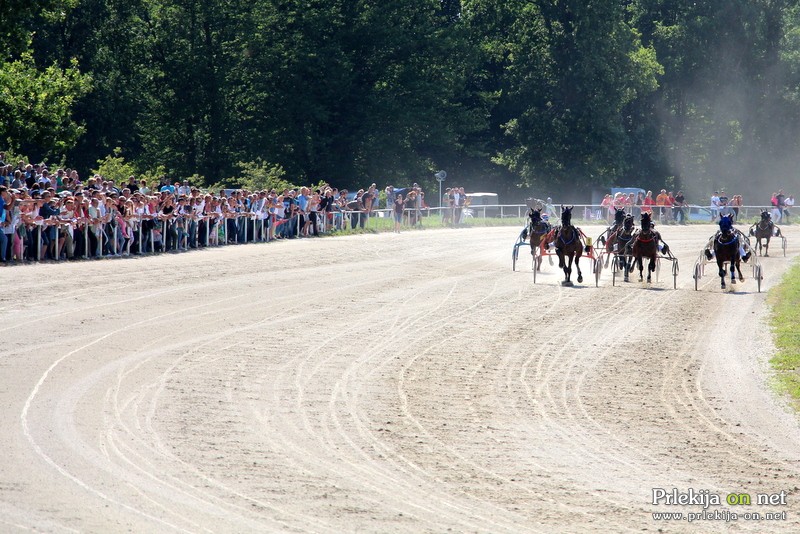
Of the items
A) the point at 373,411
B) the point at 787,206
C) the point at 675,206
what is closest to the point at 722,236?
the point at 373,411

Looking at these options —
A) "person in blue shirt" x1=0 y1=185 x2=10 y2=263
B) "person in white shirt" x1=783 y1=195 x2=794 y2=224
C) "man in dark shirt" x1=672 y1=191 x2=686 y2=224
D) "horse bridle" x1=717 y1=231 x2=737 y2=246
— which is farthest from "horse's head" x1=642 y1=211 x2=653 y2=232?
"person in white shirt" x1=783 y1=195 x2=794 y2=224

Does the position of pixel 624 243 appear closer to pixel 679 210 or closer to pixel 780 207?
pixel 679 210

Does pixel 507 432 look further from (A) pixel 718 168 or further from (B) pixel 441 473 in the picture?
(A) pixel 718 168

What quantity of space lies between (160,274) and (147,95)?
3423cm

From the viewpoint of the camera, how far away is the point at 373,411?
36.4 feet

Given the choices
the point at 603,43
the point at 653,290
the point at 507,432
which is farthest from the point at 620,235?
the point at 603,43

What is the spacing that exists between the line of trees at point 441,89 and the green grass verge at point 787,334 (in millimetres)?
23368

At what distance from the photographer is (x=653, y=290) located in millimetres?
23312

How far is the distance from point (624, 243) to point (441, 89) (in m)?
40.2

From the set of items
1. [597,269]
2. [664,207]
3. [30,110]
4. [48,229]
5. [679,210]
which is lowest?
[597,269]

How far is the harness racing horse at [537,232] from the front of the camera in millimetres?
25672

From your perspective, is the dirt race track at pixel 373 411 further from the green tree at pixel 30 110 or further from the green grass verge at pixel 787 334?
the green tree at pixel 30 110

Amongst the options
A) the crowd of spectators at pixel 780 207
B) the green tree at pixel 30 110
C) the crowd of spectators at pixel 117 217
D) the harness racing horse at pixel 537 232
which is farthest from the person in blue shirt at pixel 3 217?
the crowd of spectators at pixel 780 207

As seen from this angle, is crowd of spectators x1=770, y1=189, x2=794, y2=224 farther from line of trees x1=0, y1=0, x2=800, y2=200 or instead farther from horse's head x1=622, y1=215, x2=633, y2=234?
horse's head x1=622, y1=215, x2=633, y2=234
